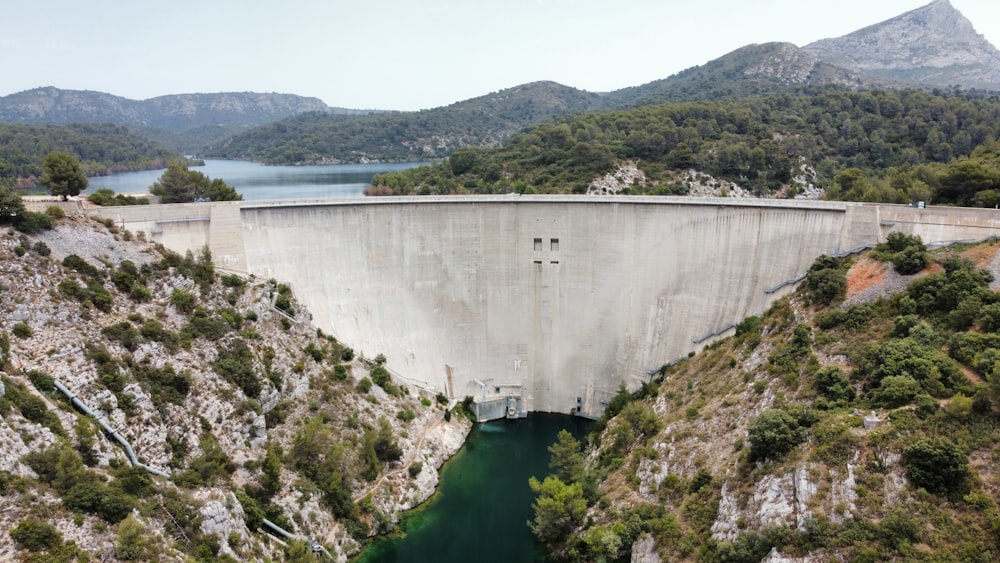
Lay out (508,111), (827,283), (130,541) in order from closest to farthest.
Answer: (130,541) < (827,283) < (508,111)

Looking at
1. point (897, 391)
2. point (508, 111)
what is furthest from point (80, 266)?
point (508, 111)

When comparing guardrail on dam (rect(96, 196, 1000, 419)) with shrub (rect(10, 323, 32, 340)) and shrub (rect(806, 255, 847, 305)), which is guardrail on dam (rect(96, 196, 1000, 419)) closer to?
shrub (rect(806, 255, 847, 305))

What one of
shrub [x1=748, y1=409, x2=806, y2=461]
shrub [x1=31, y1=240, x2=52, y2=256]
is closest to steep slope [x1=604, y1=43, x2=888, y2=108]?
shrub [x1=748, y1=409, x2=806, y2=461]

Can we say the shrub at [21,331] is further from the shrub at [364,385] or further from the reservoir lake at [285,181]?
the reservoir lake at [285,181]

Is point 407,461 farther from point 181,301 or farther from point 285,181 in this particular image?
point 285,181

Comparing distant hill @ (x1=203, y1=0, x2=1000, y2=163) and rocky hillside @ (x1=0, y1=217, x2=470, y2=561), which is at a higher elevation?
distant hill @ (x1=203, y1=0, x2=1000, y2=163)
